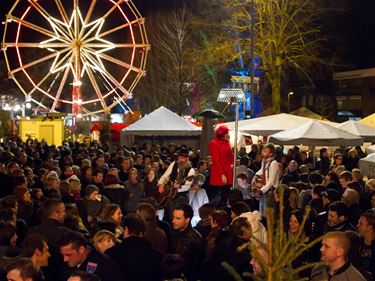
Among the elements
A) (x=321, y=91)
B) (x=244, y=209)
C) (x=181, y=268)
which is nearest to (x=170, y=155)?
(x=244, y=209)

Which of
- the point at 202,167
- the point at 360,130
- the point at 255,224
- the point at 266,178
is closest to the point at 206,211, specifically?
the point at 255,224

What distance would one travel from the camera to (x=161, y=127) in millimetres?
24328

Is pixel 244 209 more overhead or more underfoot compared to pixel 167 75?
more underfoot

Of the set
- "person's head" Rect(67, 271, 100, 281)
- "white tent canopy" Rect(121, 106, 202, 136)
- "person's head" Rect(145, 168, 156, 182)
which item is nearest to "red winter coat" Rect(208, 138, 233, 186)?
"person's head" Rect(145, 168, 156, 182)

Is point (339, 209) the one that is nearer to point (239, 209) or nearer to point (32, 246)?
point (239, 209)

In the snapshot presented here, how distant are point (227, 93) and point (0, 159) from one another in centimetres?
612

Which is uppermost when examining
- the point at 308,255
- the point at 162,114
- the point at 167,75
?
the point at 167,75

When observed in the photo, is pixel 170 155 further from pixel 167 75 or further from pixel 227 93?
pixel 167 75

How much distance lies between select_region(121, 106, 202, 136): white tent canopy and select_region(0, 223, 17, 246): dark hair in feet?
55.6

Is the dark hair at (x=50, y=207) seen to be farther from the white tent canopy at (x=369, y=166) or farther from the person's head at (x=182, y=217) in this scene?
the white tent canopy at (x=369, y=166)

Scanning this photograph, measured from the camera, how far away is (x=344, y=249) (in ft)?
19.9

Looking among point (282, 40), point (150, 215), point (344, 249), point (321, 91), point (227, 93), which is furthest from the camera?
point (321, 91)

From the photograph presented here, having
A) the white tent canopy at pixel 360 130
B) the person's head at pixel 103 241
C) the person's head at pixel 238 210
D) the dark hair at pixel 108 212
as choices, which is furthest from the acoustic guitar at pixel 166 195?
the white tent canopy at pixel 360 130

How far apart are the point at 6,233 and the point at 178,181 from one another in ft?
18.7
